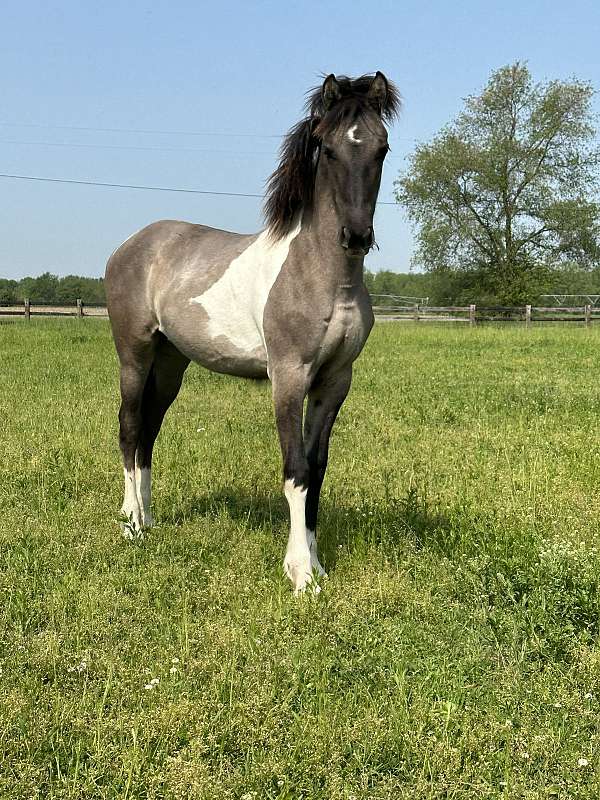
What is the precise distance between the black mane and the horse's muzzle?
61 cm

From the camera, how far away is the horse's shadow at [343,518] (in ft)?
15.6

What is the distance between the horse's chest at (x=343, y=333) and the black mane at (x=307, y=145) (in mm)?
661

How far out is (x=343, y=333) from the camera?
4.21 m

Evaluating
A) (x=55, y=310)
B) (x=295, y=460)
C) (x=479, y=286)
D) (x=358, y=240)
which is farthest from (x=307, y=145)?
(x=479, y=286)

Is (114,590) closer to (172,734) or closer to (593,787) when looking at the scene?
(172,734)

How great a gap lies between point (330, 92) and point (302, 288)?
3.46ft

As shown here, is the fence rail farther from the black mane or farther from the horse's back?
the black mane

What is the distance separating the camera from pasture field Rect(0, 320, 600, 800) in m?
2.61

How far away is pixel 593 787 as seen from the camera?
248cm

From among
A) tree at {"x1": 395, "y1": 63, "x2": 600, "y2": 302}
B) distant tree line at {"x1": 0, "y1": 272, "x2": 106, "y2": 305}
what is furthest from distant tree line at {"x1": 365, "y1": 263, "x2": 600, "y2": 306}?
distant tree line at {"x1": 0, "y1": 272, "x2": 106, "y2": 305}

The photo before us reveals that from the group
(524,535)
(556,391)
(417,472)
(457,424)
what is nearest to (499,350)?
(556,391)

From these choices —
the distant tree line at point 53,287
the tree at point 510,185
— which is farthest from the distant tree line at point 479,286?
the distant tree line at point 53,287

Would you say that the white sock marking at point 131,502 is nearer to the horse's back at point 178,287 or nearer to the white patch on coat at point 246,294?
the horse's back at point 178,287

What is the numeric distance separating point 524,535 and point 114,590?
2488mm
